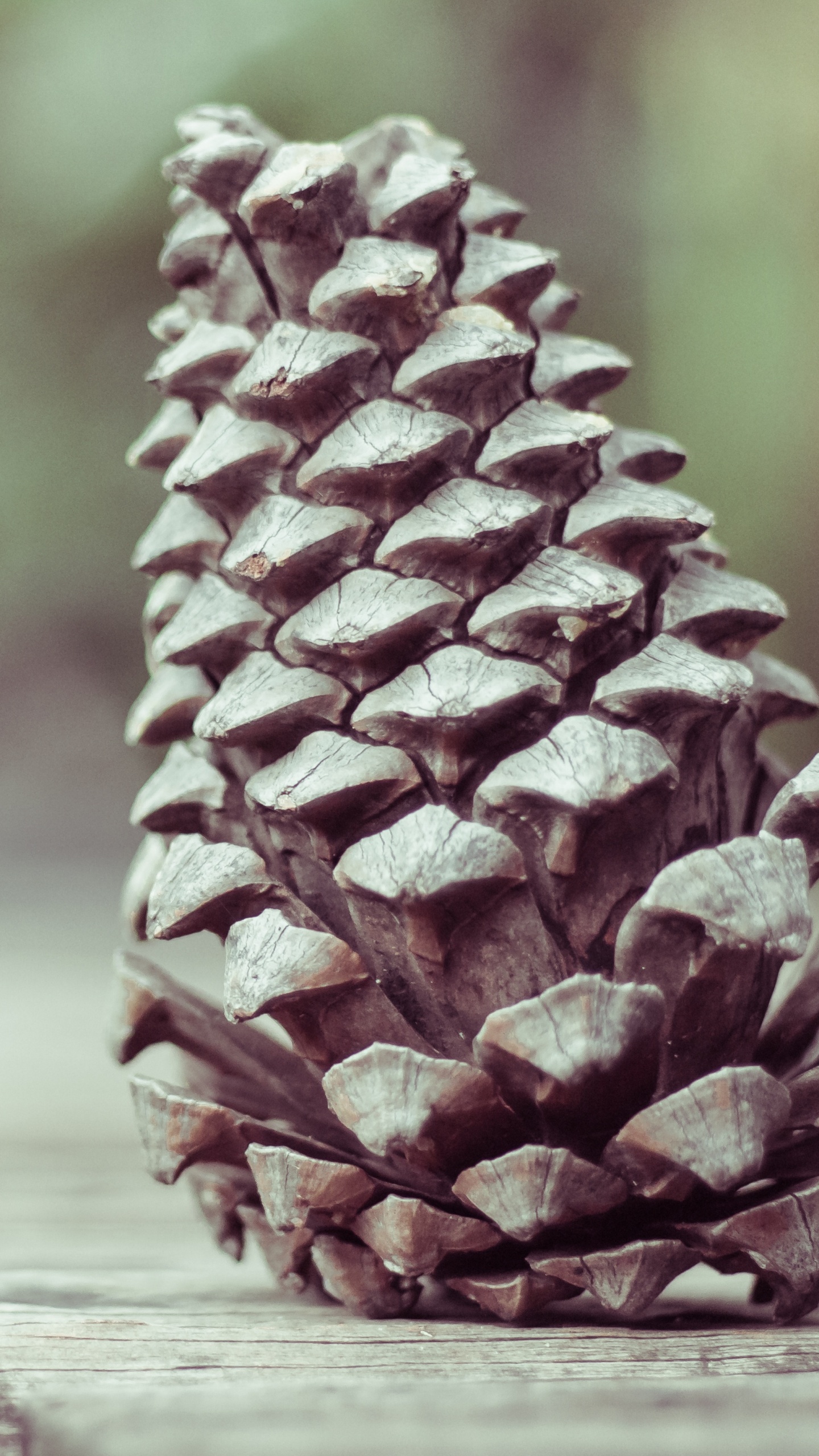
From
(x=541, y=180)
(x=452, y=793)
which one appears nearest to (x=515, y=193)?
(x=541, y=180)

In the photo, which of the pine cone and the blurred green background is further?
the blurred green background

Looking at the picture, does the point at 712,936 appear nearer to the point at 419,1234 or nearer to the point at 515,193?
the point at 419,1234

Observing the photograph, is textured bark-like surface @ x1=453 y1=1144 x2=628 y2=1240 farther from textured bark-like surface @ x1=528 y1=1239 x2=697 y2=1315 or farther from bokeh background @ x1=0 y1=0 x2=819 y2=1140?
bokeh background @ x1=0 y1=0 x2=819 y2=1140

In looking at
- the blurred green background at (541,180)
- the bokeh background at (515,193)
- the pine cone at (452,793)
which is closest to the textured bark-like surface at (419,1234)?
the pine cone at (452,793)

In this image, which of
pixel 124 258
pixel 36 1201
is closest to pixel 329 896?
pixel 36 1201

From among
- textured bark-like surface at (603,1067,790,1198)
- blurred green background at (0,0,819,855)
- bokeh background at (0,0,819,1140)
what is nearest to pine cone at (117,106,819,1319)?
textured bark-like surface at (603,1067,790,1198)

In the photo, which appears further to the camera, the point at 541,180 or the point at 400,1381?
the point at 541,180

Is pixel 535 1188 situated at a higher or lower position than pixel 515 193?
lower

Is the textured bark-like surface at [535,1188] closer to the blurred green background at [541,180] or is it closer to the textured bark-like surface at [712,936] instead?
the textured bark-like surface at [712,936]
